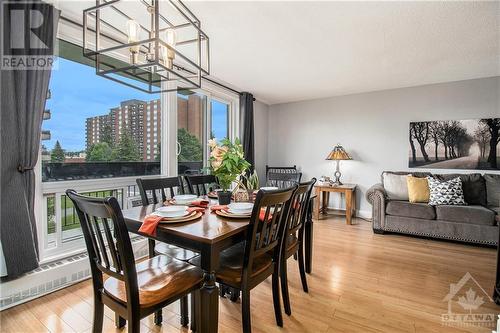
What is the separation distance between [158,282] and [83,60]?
2.20 metres

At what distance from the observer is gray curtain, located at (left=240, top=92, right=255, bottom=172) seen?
4.34 meters

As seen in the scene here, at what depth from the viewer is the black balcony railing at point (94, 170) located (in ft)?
6.97

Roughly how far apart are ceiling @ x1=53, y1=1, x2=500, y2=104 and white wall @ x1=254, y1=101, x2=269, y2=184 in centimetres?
119

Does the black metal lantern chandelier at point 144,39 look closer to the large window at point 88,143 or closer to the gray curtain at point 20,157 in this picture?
the large window at point 88,143

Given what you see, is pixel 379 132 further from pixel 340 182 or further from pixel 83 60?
pixel 83 60

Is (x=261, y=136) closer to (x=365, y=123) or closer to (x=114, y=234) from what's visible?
(x=365, y=123)

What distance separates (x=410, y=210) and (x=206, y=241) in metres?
3.32

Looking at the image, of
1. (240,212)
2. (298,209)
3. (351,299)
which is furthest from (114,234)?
(351,299)

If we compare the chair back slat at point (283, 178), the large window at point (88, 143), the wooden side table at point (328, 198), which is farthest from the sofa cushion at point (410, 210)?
the large window at point (88, 143)

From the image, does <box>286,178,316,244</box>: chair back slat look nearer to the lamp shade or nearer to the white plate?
the white plate

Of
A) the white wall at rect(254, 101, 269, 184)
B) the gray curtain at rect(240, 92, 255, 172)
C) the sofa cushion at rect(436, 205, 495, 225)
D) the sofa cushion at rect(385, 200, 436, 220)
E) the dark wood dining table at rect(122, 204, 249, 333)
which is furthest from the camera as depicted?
the white wall at rect(254, 101, 269, 184)

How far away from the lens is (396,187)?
383cm

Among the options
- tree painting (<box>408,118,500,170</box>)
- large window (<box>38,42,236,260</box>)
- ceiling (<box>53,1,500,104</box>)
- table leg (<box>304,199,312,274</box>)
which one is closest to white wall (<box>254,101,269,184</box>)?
ceiling (<box>53,1,500,104</box>)

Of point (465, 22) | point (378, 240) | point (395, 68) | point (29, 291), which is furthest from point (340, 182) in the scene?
point (29, 291)
